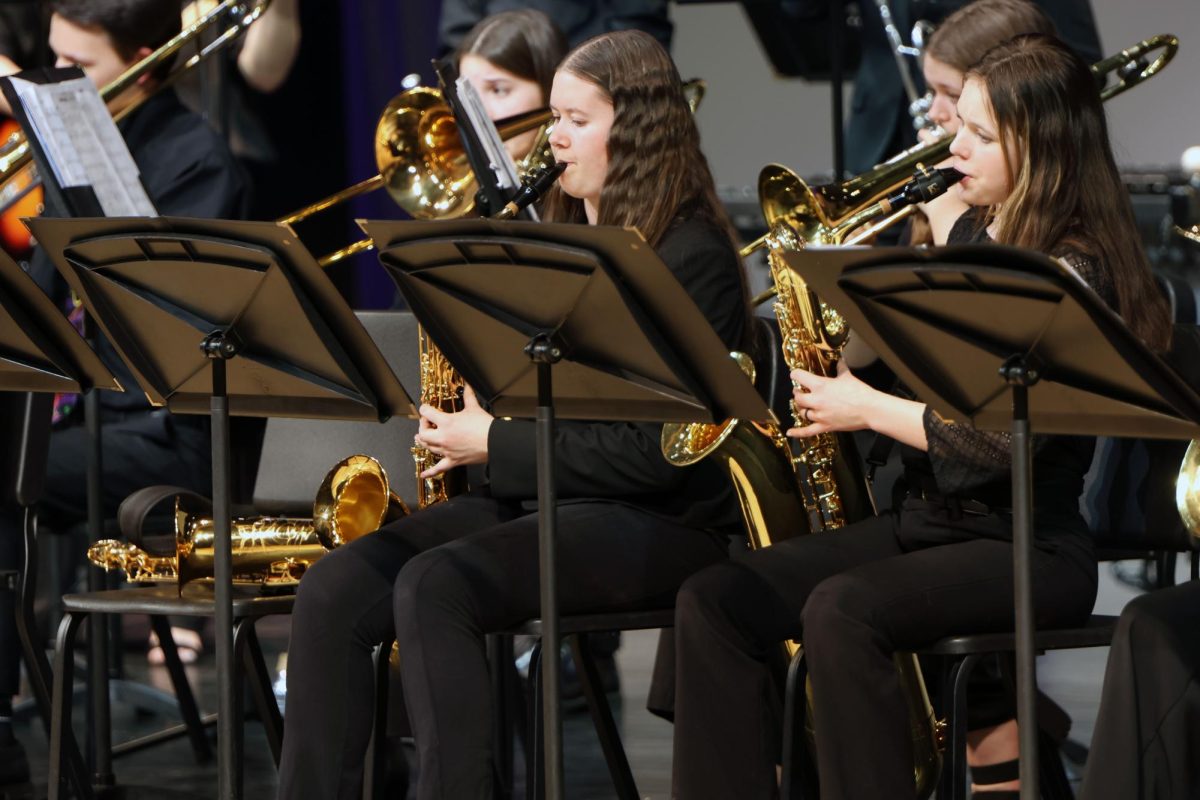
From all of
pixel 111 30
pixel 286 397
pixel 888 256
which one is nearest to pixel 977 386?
pixel 888 256

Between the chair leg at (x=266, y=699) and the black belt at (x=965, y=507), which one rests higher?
the black belt at (x=965, y=507)

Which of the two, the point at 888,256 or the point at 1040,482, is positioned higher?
the point at 888,256

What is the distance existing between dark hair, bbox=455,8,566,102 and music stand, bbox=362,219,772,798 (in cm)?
160

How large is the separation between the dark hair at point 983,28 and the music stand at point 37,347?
1.59 meters

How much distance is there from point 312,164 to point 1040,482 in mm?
3578

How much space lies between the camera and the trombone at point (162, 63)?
3.46 m

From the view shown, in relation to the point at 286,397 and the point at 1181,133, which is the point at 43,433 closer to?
the point at 286,397

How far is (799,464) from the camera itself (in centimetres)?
280

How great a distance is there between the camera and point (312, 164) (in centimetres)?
557

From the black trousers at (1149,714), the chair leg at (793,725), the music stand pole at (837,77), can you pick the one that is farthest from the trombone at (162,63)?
the black trousers at (1149,714)

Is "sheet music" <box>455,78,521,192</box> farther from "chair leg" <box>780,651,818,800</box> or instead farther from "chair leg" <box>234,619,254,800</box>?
"chair leg" <box>780,651,818,800</box>

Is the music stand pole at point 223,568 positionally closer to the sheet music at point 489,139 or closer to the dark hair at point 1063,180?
the sheet music at point 489,139

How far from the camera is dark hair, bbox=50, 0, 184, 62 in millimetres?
3789

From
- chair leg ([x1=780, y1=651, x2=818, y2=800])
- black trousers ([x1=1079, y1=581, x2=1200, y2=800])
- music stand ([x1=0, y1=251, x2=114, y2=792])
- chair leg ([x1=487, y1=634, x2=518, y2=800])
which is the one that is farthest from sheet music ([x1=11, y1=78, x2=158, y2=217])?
black trousers ([x1=1079, y1=581, x2=1200, y2=800])
